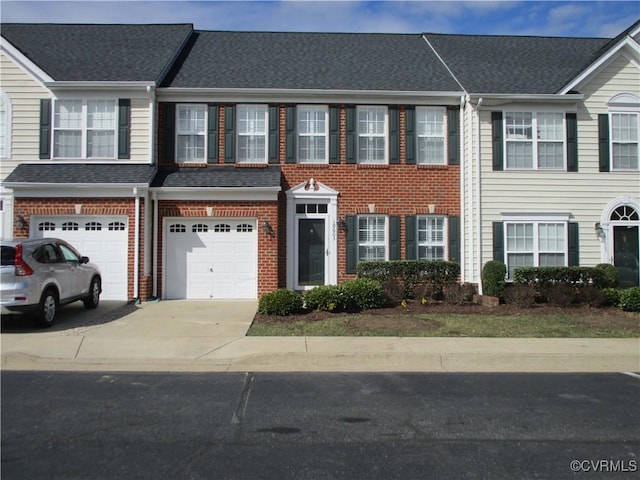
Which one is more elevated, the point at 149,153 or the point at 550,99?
the point at 550,99

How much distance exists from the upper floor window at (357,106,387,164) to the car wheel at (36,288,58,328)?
8.60 meters

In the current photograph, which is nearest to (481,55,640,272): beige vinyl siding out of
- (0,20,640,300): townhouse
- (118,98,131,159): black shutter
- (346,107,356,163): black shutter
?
(0,20,640,300): townhouse

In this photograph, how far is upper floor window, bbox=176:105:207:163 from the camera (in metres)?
14.4

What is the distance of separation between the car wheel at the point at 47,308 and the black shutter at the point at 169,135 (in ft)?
18.4

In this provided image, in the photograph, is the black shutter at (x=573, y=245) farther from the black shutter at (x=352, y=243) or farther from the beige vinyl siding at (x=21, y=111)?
the beige vinyl siding at (x=21, y=111)

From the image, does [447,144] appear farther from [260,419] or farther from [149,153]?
[260,419]

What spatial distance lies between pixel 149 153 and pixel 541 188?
11.0m

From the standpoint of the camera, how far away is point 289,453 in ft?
14.6

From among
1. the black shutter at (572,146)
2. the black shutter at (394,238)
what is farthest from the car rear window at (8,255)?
the black shutter at (572,146)

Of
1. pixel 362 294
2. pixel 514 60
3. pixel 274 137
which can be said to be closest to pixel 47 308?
pixel 362 294

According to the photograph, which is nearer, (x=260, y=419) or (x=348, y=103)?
(x=260, y=419)

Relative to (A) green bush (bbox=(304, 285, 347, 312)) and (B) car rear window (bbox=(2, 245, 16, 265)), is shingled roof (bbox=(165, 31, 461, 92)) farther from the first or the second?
(B) car rear window (bbox=(2, 245, 16, 265))

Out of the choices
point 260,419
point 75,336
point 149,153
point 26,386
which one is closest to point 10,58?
point 149,153

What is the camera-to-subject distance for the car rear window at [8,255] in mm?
8930
